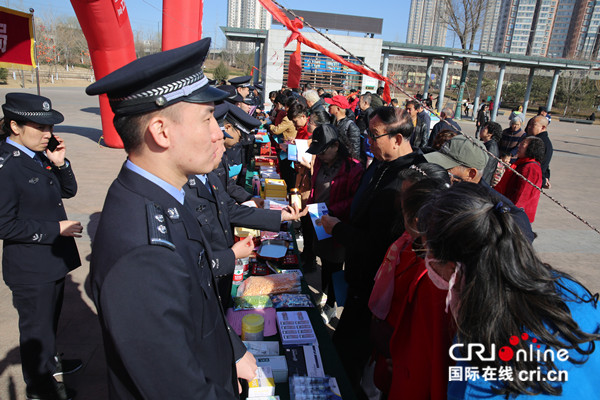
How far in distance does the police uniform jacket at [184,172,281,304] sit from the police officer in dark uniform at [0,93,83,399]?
1007 mm

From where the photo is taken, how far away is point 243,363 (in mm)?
1561

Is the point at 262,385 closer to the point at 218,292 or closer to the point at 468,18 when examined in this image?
the point at 218,292

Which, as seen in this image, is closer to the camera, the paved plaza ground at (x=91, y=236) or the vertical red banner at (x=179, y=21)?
the paved plaza ground at (x=91, y=236)

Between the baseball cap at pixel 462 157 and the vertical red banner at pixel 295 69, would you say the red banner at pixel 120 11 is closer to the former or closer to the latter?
the vertical red banner at pixel 295 69

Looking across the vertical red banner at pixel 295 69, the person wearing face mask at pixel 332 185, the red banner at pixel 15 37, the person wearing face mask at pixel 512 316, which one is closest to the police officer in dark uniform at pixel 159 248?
the person wearing face mask at pixel 512 316

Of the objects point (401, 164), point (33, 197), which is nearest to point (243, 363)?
point (401, 164)

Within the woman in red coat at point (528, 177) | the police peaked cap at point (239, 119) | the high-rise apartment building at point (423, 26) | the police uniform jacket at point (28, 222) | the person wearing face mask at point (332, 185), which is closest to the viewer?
the police uniform jacket at point (28, 222)

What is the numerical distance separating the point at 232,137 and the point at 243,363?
2.58m

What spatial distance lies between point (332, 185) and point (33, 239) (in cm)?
252

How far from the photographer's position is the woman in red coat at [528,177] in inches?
156

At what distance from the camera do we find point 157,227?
108 cm

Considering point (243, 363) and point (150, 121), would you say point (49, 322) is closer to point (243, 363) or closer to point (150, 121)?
point (243, 363)

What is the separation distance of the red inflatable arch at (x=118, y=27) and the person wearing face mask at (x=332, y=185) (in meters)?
4.47

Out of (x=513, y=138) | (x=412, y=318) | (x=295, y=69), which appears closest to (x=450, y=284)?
(x=412, y=318)
